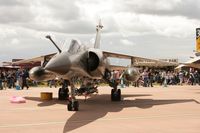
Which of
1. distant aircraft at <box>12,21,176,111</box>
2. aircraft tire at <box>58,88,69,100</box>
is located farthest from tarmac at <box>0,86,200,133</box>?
aircraft tire at <box>58,88,69,100</box>

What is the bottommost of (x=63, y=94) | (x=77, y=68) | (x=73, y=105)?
(x=73, y=105)

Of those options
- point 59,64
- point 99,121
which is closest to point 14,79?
point 59,64

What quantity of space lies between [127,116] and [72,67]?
2.61 m

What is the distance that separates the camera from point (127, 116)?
12695 mm

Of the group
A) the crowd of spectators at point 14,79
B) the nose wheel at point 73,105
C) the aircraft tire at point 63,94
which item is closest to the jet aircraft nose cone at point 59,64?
the nose wheel at point 73,105

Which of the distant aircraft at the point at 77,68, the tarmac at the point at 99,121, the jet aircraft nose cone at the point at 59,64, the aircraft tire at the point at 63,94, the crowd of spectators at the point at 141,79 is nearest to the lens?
the tarmac at the point at 99,121

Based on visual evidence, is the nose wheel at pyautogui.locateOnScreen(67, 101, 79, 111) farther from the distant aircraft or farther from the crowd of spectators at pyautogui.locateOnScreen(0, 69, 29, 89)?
the crowd of spectators at pyautogui.locateOnScreen(0, 69, 29, 89)

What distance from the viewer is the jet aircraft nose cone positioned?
39.6ft

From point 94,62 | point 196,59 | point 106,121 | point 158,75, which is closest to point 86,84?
point 94,62

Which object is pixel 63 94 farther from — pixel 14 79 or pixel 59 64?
pixel 14 79

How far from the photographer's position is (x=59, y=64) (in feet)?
40.2

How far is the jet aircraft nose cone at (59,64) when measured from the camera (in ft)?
39.6

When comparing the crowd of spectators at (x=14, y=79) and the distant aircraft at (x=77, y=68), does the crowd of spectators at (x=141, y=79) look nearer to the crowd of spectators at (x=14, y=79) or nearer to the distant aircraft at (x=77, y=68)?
the crowd of spectators at (x=14, y=79)

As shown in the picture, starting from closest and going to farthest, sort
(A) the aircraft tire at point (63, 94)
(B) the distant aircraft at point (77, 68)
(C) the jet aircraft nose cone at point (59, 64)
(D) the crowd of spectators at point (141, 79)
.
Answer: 1. (C) the jet aircraft nose cone at point (59, 64)
2. (B) the distant aircraft at point (77, 68)
3. (A) the aircraft tire at point (63, 94)
4. (D) the crowd of spectators at point (141, 79)
